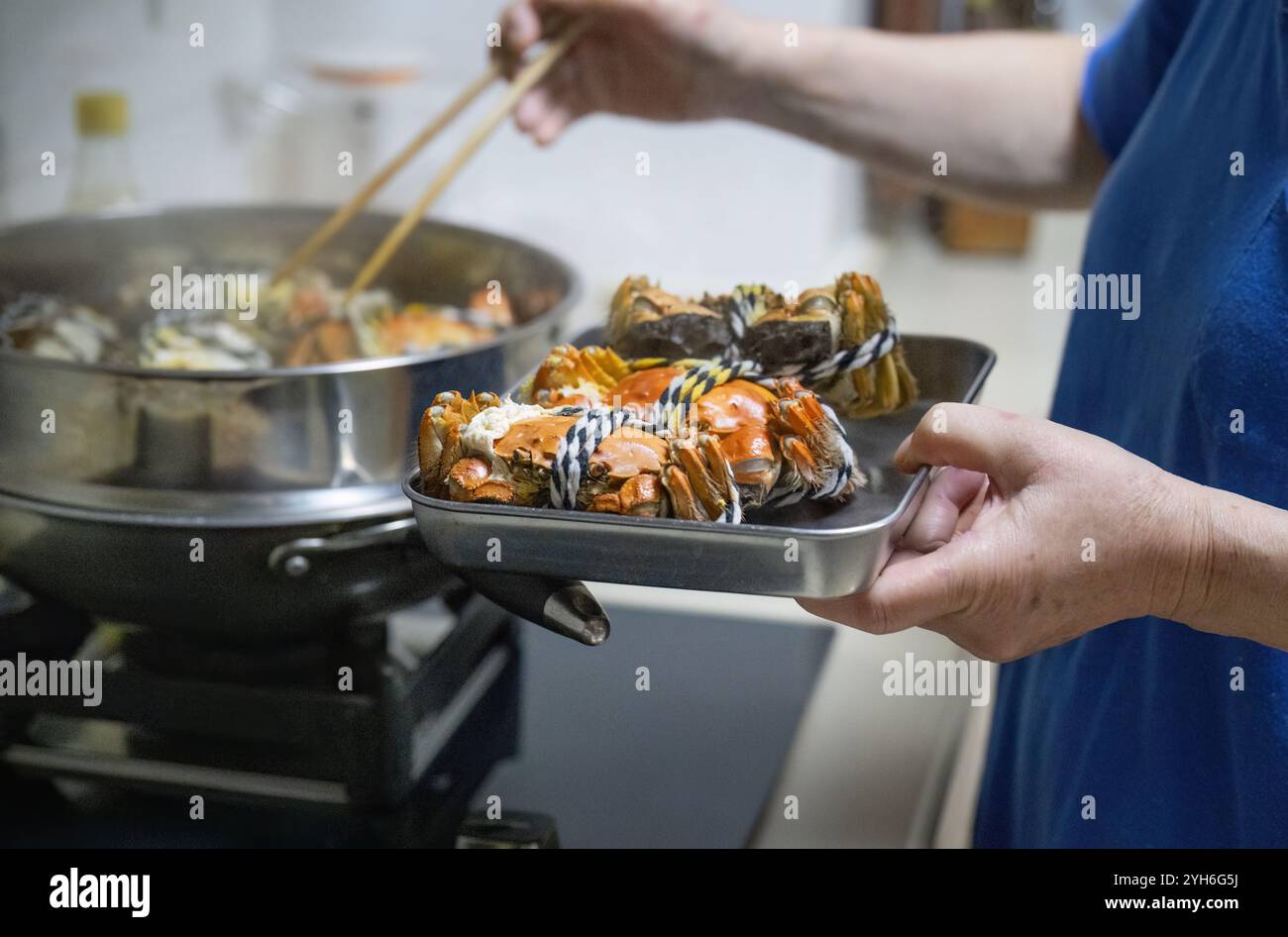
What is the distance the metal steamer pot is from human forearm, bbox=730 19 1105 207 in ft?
1.34

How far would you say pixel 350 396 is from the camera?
0.75m

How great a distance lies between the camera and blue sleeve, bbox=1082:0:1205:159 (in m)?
0.94

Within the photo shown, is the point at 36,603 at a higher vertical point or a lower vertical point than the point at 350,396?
lower

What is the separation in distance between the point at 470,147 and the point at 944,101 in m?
0.42

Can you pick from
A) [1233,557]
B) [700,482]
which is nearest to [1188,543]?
[1233,557]

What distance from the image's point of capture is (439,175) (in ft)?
3.32

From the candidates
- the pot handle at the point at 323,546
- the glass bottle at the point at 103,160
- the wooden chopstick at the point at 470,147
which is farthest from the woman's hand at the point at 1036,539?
the glass bottle at the point at 103,160

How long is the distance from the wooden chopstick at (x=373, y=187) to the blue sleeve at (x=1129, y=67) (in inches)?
18.9

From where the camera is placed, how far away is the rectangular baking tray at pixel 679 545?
20.3 inches

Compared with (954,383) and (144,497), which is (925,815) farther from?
(144,497)

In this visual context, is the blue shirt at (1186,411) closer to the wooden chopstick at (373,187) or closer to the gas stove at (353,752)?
the gas stove at (353,752)

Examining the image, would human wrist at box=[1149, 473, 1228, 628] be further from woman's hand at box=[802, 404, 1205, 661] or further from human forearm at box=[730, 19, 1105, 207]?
human forearm at box=[730, 19, 1105, 207]
